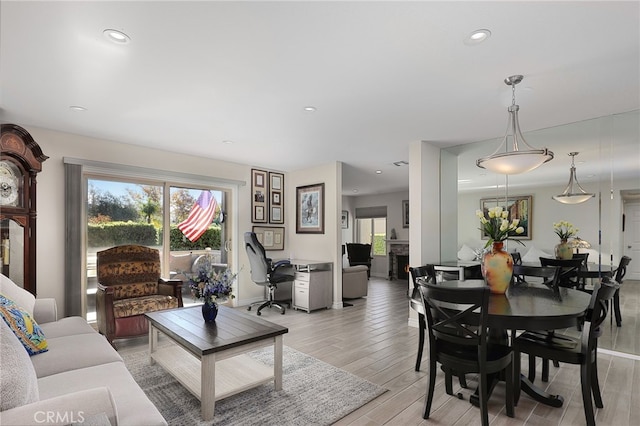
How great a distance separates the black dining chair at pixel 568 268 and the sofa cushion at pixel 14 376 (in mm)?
4245

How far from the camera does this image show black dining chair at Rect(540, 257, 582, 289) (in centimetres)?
352

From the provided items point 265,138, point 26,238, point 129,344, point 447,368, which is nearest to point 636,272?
point 447,368

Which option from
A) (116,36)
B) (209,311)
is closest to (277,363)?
(209,311)

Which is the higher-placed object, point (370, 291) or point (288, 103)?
point (288, 103)

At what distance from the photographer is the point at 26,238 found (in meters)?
3.22

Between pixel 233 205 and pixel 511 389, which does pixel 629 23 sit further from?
pixel 233 205

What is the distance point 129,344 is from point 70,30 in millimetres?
3199

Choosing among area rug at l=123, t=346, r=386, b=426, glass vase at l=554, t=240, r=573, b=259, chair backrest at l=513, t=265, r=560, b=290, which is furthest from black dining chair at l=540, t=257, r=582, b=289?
area rug at l=123, t=346, r=386, b=426

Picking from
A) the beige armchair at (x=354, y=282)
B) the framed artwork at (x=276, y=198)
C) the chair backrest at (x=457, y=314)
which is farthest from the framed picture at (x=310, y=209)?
the chair backrest at (x=457, y=314)

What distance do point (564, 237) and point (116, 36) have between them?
4.71 metres

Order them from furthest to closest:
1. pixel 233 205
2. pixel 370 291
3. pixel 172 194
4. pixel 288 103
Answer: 1. pixel 370 291
2. pixel 233 205
3. pixel 172 194
4. pixel 288 103

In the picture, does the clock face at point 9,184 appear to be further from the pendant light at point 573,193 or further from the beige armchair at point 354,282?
the pendant light at point 573,193

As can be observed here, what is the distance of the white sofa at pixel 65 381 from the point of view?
3.83 feet

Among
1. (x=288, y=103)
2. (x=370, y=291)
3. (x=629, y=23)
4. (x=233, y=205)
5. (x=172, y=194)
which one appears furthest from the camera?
(x=370, y=291)
